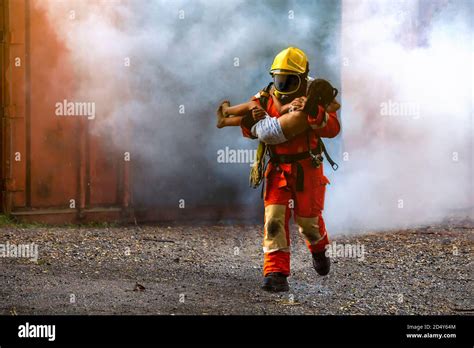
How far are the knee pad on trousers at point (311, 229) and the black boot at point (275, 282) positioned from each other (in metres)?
0.35

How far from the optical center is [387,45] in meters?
11.1

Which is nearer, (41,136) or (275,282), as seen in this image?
(275,282)

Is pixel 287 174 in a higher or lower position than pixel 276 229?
higher

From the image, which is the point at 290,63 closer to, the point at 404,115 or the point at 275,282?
the point at 275,282

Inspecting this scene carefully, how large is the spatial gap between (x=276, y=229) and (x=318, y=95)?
3.29ft

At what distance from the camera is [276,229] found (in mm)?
5820

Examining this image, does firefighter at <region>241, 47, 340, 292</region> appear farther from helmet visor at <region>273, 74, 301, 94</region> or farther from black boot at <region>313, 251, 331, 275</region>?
black boot at <region>313, 251, 331, 275</region>

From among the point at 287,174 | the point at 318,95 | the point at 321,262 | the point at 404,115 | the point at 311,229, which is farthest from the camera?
the point at 404,115

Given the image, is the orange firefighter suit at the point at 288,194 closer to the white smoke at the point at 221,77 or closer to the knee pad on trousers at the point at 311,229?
the knee pad on trousers at the point at 311,229

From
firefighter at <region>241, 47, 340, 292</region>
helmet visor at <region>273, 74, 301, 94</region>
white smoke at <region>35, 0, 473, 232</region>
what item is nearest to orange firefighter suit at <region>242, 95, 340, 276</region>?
firefighter at <region>241, 47, 340, 292</region>

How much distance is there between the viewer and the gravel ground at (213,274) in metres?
5.73

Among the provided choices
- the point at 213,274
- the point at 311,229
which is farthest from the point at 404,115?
the point at 311,229

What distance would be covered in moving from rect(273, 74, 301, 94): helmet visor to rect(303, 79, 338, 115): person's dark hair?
0.52 feet

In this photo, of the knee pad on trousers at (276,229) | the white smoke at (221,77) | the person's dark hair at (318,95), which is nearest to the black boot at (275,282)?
the knee pad on trousers at (276,229)
